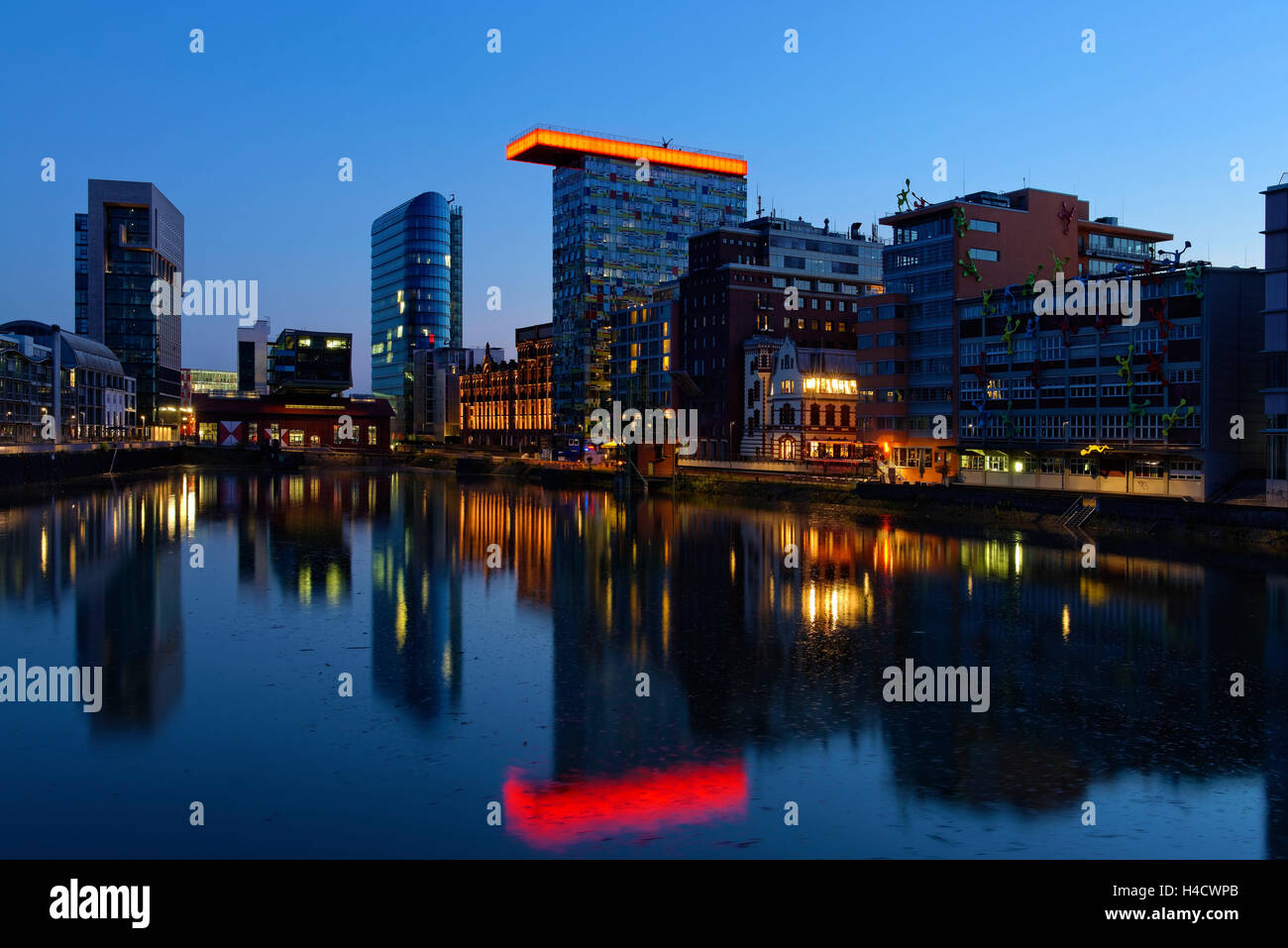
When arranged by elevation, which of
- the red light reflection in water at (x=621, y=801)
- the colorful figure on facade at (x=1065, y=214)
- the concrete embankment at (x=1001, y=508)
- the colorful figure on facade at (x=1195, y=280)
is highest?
the colorful figure on facade at (x=1065, y=214)

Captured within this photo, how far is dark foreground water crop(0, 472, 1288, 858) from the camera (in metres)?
20.0

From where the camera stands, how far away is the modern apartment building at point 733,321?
15375 cm

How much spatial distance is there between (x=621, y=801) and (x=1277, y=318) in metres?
63.8

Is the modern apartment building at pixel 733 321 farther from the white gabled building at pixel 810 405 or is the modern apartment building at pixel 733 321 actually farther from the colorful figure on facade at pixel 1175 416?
the colorful figure on facade at pixel 1175 416

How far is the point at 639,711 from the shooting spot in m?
28.2

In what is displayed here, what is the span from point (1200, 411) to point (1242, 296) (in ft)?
31.8

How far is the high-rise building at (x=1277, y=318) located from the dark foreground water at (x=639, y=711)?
1485cm

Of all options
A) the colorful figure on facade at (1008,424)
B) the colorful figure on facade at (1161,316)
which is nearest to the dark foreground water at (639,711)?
the colorful figure on facade at (1161,316)

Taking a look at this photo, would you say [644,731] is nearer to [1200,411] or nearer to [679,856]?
[679,856]

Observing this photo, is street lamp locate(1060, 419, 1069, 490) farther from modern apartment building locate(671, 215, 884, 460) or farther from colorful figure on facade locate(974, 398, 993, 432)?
modern apartment building locate(671, 215, 884, 460)

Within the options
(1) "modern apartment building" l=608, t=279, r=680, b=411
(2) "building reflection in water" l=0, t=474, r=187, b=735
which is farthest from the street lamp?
(1) "modern apartment building" l=608, t=279, r=680, b=411

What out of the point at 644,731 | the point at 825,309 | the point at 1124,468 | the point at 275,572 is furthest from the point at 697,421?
the point at 644,731

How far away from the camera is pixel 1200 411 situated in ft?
262

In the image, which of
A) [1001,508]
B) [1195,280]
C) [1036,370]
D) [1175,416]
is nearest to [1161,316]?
[1195,280]
